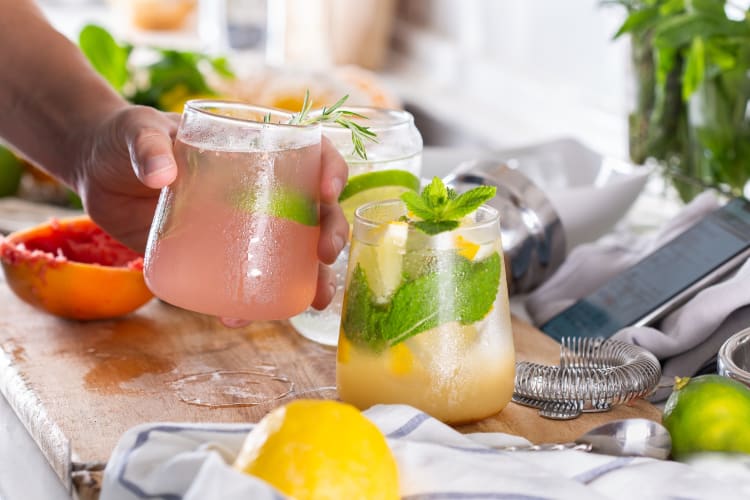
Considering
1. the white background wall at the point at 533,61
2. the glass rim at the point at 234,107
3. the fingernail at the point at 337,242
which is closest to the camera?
the glass rim at the point at 234,107

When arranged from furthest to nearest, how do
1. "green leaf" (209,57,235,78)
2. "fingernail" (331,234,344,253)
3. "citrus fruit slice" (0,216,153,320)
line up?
"green leaf" (209,57,235,78)
"citrus fruit slice" (0,216,153,320)
"fingernail" (331,234,344,253)

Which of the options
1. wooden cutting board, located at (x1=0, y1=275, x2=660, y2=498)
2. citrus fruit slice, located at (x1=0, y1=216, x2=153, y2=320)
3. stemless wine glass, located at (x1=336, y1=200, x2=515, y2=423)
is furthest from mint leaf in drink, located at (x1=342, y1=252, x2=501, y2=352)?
citrus fruit slice, located at (x1=0, y1=216, x2=153, y2=320)

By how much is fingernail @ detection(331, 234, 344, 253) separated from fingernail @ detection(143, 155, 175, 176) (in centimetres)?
16

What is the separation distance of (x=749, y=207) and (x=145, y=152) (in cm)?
59

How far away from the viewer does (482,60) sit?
2.59 m

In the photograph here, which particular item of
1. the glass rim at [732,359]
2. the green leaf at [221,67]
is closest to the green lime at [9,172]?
the green leaf at [221,67]

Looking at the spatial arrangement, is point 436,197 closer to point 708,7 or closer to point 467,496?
point 467,496

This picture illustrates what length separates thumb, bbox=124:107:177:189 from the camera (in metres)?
0.88

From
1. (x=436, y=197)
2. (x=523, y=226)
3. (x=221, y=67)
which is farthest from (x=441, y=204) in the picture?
(x=221, y=67)

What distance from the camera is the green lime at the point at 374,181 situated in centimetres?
104

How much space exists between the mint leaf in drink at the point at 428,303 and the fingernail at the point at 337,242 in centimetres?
13

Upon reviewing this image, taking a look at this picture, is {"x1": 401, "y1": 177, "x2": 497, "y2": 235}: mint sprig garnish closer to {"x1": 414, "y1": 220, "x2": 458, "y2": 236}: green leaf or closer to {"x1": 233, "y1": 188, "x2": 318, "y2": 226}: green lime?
{"x1": 414, "y1": 220, "x2": 458, "y2": 236}: green leaf

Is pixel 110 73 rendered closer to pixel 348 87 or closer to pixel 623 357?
pixel 348 87

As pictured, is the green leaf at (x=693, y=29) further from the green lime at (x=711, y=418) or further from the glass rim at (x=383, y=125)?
the green lime at (x=711, y=418)
